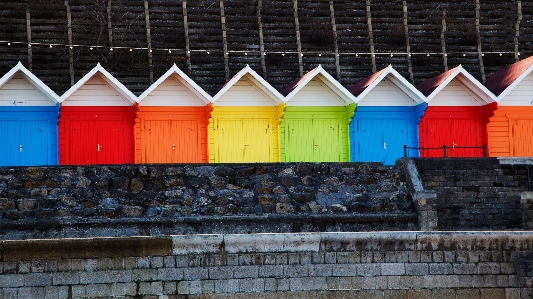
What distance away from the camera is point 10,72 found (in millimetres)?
21938

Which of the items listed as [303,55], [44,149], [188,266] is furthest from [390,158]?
[188,266]

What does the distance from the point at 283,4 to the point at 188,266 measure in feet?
41.1

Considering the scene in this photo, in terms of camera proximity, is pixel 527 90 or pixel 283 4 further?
pixel 283 4

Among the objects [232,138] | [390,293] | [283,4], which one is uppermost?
[283,4]

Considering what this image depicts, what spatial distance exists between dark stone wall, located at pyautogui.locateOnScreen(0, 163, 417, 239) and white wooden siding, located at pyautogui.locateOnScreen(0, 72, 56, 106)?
4.99m

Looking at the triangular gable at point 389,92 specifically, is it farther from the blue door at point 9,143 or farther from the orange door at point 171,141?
the blue door at point 9,143

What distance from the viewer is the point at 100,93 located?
75.2 ft

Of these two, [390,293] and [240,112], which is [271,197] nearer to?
[390,293]

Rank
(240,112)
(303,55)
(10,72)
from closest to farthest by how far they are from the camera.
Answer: (10,72)
(240,112)
(303,55)

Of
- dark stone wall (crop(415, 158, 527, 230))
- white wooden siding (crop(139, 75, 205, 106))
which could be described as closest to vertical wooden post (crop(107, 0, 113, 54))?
white wooden siding (crop(139, 75, 205, 106))

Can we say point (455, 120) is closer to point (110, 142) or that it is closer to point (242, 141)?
point (242, 141)

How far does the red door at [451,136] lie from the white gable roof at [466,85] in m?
0.73

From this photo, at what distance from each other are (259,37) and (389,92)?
378 centimetres

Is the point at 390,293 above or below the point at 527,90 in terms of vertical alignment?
below
